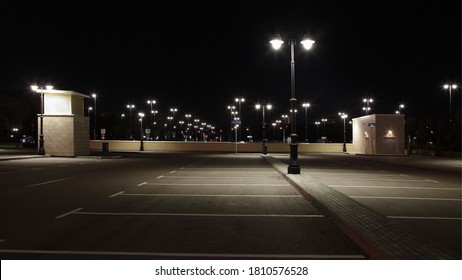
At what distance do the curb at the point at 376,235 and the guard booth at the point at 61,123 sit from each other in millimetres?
34070

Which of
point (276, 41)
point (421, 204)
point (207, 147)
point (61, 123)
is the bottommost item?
point (421, 204)

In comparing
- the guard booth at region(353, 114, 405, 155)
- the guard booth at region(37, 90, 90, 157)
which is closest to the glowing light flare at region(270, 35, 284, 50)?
the guard booth at region(37, 90, 90, 157)

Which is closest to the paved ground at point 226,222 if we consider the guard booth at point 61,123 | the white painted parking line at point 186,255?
the white painted parking line at point 186,255

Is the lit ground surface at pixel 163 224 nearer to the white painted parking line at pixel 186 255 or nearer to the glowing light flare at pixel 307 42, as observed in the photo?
the white painted parking line at pixel 186 255

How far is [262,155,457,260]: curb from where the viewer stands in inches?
270

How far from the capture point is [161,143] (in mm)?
73250

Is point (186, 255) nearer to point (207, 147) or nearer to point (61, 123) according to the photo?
point (61, 123)

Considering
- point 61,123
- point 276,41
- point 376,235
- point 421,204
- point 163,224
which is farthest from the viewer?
point 61,123

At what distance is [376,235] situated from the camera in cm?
803

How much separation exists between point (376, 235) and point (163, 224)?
4.22 metres

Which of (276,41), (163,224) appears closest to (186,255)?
(163,224)

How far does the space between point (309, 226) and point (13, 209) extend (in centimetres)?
720

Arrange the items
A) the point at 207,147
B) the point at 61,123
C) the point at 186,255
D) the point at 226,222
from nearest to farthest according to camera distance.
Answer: the point at 186,255
the point at 226,222
the point at 61,123
the point at 207,147

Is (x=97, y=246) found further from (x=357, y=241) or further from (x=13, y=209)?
(x=13, y=209)
